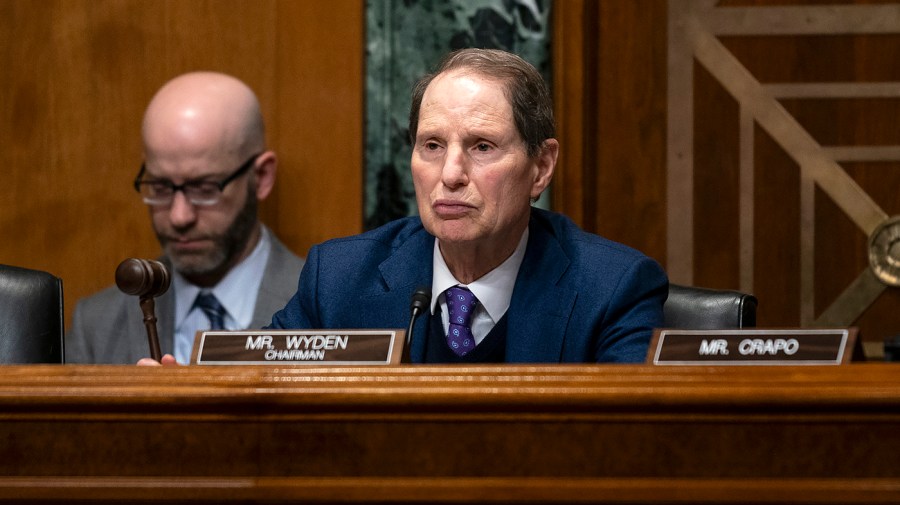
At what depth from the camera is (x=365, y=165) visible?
3.50 metres

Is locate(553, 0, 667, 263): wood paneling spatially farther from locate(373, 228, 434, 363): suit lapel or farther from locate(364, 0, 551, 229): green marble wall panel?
locate(373, 228, 434, 363): suit lapel

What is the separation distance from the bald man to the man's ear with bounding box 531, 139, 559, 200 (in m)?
1.11

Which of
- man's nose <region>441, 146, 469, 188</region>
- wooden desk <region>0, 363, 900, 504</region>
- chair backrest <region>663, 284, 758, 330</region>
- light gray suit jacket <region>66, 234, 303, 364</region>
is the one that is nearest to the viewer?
wooden desk <region>0, 363, 900, 504</region>

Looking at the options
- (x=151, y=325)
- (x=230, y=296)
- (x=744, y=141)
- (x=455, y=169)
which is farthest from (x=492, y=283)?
(x=744, y=141)

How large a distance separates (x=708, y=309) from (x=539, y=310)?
0.33m

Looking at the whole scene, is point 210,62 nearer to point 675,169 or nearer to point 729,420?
point 675,169

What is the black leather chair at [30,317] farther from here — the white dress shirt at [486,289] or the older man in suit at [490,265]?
the white dress shirt at [486,289]

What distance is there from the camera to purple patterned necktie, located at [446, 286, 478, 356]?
2.14 meters

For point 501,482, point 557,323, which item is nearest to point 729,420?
point 501,482

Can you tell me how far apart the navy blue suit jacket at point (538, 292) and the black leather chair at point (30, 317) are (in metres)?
0.39

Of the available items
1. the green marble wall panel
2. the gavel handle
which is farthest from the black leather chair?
the green marble wall panel

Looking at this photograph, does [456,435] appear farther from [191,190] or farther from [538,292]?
[191,190]

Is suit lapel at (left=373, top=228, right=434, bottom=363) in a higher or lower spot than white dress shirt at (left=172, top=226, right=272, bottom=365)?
higher

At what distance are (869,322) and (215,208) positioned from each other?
1.74m
